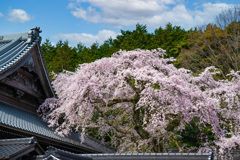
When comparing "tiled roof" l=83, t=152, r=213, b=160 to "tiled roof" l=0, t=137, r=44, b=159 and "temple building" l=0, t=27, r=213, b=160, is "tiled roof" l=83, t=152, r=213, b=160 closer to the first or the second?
"temple building" l=0, t=27, r=213, b=160

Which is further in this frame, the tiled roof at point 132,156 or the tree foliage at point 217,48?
the tree foliage at point 217,48

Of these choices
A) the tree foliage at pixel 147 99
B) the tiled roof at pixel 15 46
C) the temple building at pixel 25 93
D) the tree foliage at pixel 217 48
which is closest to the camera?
the temple building at pixel 25 93

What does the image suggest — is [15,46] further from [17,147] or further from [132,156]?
[132,156]

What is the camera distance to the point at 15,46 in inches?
462

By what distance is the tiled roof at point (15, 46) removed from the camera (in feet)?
31.9

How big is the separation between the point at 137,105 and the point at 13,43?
20.2 ft

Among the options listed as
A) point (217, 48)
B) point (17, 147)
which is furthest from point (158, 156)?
point (217, 48)

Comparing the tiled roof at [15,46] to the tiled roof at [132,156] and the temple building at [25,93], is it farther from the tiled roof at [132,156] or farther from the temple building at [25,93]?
the tiled roof at [132,156]

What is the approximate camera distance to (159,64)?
1164cm

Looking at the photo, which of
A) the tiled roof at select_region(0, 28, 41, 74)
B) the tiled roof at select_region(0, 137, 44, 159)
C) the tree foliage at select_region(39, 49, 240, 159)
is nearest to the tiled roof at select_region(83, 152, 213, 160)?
the tiled roof at select_region(0, 137, 44, 159)

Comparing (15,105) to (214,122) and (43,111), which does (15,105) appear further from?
(214,122)

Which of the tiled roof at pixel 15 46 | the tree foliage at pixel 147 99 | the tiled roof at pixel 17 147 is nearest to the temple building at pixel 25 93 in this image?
the tiled roof at pixel 15 46

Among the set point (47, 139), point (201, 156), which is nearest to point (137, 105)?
point (47, 139)

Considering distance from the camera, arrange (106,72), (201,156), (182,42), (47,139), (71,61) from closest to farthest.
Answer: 1. (201,156)
2. (47,139)
3. (106,72)
4. (182,42)
5. (71,61)
